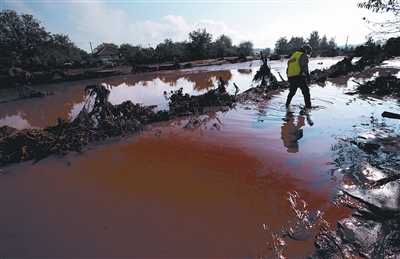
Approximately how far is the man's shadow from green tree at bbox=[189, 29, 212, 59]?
39.0 m

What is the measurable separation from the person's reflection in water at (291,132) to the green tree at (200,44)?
39.1 meters

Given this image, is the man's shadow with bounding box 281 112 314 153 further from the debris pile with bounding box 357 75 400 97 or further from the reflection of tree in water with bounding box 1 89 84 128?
the reflection of tree in water with bounding box 1 89 84 128

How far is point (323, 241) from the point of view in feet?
6.95

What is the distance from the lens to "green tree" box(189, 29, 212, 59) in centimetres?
4238

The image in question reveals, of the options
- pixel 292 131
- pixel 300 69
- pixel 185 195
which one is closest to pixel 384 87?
pixel 300 69

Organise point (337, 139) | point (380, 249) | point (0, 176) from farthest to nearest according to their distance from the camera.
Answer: point (337, 139) < point (0, 176) < point (380, 249)

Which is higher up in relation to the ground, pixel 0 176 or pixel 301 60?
pixel 301 60

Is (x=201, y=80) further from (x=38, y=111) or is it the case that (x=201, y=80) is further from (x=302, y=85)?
(x=38, y=111)

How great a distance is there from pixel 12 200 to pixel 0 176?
120cm

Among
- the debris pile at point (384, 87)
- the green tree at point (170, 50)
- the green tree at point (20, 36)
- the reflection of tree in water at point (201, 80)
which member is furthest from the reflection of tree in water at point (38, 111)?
the green tree at point (170, 50)

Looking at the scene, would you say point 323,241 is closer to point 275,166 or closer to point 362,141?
point 275,166

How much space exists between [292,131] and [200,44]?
139 feet

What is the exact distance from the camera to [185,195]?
3068 millimetres

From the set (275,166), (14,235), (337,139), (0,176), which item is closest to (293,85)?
(337,139)
